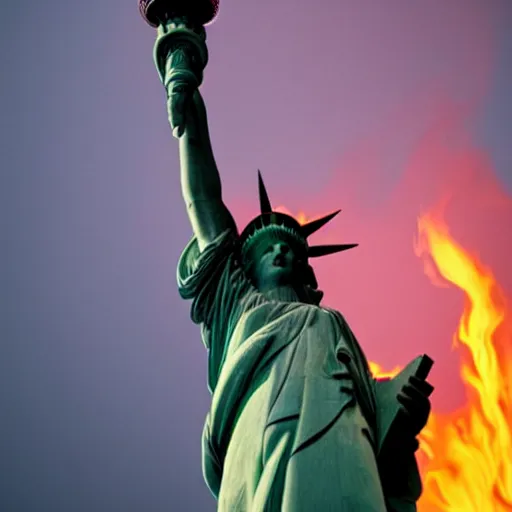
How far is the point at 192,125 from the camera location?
384 inches

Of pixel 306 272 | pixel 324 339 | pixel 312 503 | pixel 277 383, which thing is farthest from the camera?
pixel 306 272

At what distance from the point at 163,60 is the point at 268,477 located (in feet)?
17.8

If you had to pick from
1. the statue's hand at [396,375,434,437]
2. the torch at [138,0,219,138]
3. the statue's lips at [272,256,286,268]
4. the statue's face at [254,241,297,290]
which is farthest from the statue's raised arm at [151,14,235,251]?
the statue's hand at [396,375,434,437]

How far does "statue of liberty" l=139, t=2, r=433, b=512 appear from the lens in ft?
20.5

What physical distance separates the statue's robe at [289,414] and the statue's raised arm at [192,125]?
78 centimetres

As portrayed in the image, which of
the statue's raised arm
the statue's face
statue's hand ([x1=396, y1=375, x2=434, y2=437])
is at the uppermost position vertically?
the statue's raised arm

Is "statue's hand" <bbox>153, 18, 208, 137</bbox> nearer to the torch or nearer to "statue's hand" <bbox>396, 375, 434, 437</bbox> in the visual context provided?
the torch

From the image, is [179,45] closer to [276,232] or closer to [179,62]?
[179,62]

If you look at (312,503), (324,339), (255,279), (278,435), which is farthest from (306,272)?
(312,503)

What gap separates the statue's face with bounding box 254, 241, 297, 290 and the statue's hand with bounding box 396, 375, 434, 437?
2.22m

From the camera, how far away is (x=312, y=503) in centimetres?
591

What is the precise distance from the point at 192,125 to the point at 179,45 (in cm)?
95

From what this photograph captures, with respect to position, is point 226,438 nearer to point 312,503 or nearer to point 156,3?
point 312,503

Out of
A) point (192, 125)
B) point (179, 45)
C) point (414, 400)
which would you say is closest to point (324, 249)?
point (192, 125)
